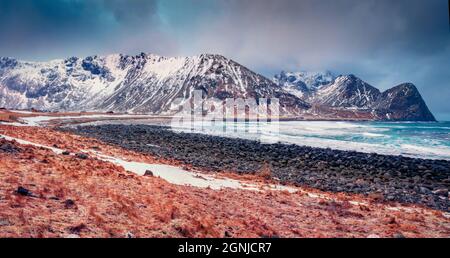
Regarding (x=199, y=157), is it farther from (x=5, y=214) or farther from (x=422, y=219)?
(x=5, y=214)

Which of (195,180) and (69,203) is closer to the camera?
(69,203)

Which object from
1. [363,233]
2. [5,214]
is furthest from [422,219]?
[5,214]

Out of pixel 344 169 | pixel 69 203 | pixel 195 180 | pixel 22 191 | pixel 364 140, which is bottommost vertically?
pixel 344 169

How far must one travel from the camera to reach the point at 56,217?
8570mm

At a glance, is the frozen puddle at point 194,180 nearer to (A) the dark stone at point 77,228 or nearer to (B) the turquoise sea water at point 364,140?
(A) the dark stone at point 77,228

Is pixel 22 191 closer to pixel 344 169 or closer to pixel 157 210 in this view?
pixel 157 210

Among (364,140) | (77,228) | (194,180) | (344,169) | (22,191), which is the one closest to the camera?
(77,228)

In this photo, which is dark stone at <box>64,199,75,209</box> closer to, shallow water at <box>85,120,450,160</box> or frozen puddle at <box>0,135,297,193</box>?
frozen puddle at <box>0,135,297,193</box>

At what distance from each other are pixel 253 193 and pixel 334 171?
1521 centimetres

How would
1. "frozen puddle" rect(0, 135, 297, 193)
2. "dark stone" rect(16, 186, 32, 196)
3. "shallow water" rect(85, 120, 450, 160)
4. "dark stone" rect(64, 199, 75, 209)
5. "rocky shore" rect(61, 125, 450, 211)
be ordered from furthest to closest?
"shallow water" rect(85, 120, 450, 160) < "rocky shore" rect(61, 125, 450, 211) < "frozen puddle" rect(0, 135, 297, 193) < "dark stone" rect(16, 186, 32, 196) < "dark stone" rect(64, 199, 75, 209)

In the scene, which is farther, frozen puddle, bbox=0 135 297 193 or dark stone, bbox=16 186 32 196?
frozen puddle, bbox=0 135 297 193

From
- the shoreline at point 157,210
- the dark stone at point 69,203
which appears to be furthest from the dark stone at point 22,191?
the dark stone at point 69,203

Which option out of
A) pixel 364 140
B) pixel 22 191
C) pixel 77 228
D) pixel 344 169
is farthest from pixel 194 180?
pixel 364 140

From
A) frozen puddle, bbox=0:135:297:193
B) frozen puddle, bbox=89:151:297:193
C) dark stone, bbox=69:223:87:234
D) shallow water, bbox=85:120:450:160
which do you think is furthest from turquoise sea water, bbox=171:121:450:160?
dark stone, bbox=69:223:87:234
